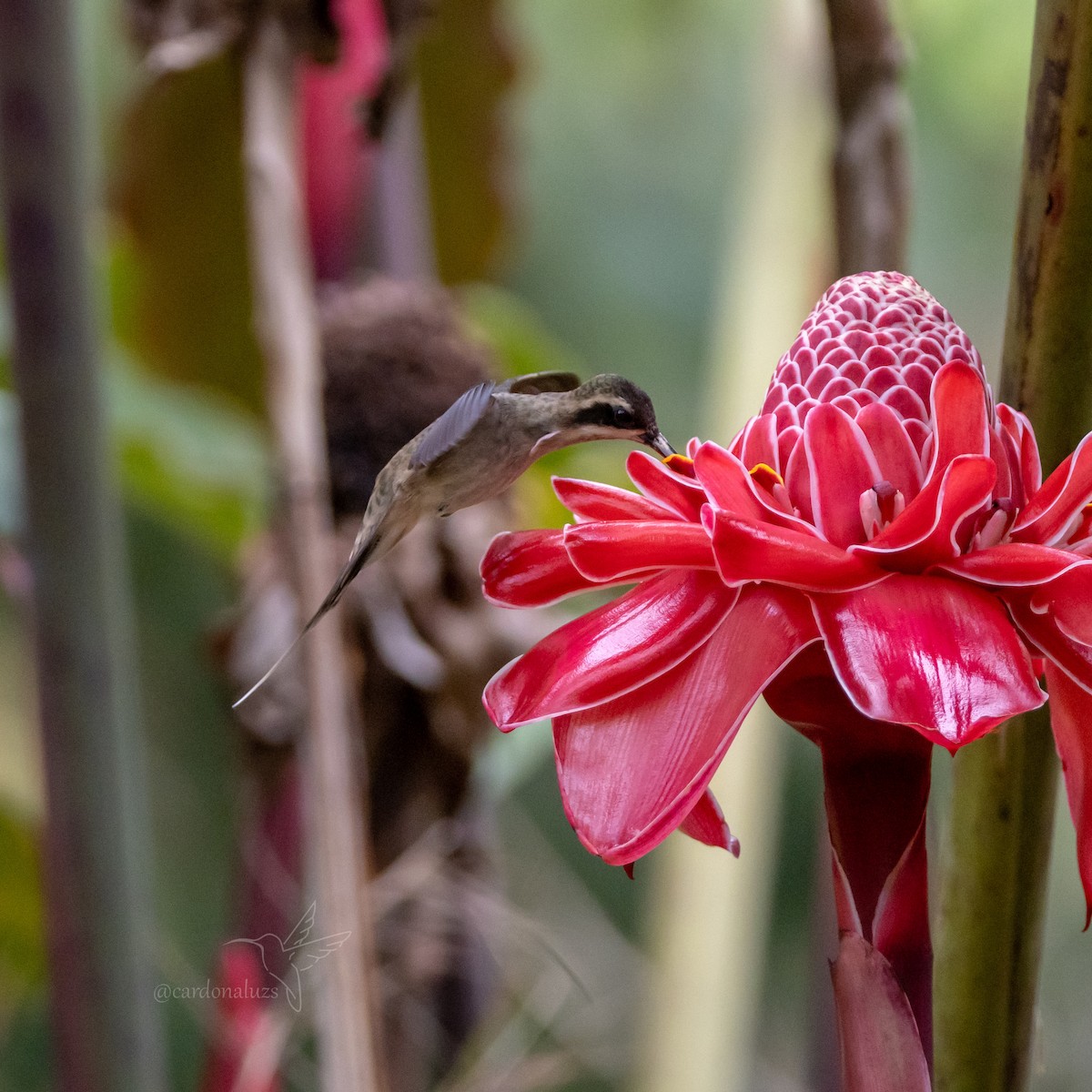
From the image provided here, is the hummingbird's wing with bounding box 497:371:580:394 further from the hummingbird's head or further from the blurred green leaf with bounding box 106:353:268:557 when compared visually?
the blurred green leaf with bounding box 106:353:268:557

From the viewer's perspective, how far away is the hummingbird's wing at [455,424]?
0.60 ft

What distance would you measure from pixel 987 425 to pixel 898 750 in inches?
1.6

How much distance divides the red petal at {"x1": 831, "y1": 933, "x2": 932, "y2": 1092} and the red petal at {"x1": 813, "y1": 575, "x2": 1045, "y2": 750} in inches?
1.4

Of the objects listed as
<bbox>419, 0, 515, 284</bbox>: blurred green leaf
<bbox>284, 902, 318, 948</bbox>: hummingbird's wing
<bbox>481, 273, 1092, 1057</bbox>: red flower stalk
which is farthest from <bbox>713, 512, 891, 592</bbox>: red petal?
<bbox>419, 0, 515, 284</bbox>: blurred green leaf

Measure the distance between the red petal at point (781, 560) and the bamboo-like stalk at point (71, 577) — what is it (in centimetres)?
13

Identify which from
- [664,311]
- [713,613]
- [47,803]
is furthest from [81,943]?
[664,311]

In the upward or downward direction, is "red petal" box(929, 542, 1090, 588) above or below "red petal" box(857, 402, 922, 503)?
below

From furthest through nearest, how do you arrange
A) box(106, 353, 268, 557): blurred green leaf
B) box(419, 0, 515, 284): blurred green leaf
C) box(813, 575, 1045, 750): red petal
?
box(419, 0, 515, 284): blurred green leaf < box(106, 353, 268, 557): blurred green leaf < box(813, 575, 1045, 750): red petal

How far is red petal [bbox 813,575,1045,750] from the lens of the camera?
0.12 metres

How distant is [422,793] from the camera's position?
1.43 feet

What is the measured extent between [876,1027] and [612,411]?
98 millimetres

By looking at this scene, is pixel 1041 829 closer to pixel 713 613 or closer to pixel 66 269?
pixel 713 613

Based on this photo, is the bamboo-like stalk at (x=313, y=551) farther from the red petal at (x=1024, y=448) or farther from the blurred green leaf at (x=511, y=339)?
the blurred green leaf at (x=511, y=339)

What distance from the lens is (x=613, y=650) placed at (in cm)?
14
